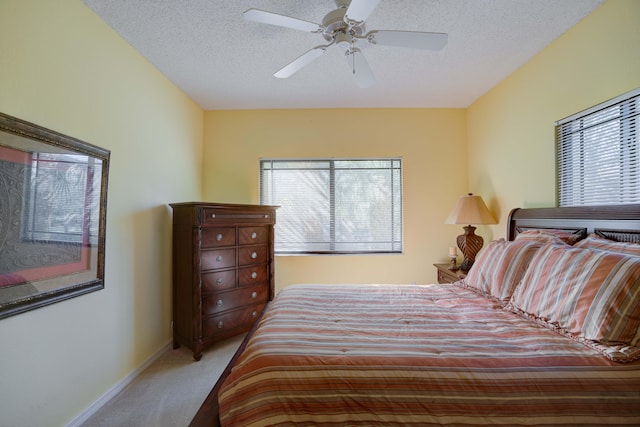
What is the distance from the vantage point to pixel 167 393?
1936 mm

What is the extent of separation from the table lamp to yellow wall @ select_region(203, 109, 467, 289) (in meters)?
0.49

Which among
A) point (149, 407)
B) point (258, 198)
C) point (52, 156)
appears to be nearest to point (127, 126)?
point (52, 156)

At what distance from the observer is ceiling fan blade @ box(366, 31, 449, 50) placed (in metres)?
1.56

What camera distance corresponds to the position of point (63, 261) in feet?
5.13

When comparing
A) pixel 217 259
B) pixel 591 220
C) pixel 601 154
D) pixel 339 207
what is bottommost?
pixel 217 259

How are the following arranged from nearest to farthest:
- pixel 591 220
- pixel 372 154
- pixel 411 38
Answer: pixel 411 38, pixel 591 220, pixel 372 154

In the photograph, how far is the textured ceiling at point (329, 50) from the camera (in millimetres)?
1752

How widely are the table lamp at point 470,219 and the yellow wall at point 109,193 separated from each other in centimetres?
294

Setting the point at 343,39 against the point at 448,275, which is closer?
the point at 343,39

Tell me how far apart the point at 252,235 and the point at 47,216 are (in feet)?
5.02

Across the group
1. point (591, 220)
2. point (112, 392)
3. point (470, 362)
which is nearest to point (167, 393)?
point (112, 392)

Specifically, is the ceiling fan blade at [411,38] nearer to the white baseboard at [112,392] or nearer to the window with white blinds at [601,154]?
the window with white blinds at [601,154]

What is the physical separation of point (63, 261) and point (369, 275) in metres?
2.77

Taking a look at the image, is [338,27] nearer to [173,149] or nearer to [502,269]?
[502,269]
